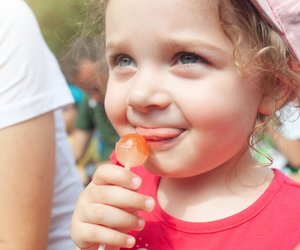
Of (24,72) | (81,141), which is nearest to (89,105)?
(81,141)

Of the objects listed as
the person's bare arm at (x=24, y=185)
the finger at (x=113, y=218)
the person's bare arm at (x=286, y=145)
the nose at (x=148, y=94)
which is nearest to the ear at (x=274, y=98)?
the person's bare arm at (x=286, y=145)

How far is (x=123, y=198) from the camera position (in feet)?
3.59

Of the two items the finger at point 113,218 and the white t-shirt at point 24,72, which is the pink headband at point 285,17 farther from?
the white t-shirt at point 24,72

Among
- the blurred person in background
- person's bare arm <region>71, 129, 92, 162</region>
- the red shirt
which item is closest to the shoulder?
the red shirt

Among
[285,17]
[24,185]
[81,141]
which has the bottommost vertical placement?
[81,141]

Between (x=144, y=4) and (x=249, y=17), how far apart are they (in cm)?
21

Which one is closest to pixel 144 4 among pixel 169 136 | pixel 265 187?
pixel 169 136

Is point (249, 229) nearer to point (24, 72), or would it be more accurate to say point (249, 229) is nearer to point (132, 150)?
point (132, 150)

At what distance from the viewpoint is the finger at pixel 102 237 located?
110 cm

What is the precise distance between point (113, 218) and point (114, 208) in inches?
0.8

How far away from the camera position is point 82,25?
1.54m

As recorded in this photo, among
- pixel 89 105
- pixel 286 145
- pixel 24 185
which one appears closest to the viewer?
pixel 24 185

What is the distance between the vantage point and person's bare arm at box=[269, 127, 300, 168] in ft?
4.73

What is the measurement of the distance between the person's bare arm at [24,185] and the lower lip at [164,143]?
448 millimetres
